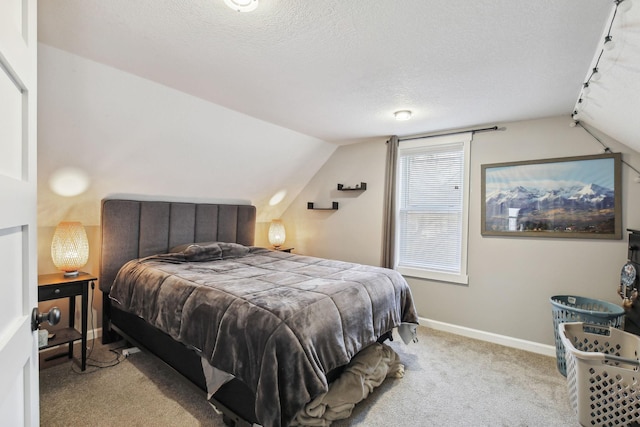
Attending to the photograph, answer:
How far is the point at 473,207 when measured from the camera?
3.31 meters

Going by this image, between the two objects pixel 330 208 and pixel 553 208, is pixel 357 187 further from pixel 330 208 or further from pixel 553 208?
pixel 553 208

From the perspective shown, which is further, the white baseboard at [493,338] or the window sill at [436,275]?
the window sill at [436,275]

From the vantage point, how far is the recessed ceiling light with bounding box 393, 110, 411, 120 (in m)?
2.86

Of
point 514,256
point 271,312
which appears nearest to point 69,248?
point 271,312

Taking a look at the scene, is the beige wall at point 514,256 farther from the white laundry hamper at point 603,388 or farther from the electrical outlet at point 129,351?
the electrical outlet at point 129,351

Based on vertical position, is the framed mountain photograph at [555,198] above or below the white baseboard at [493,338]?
above

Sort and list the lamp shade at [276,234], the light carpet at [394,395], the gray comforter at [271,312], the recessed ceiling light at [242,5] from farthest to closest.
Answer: the lamp shade at [276,234] → the light carpet at [394,395] → the gray comforter at [271,312] → the recessed ceiling light at [242,5]

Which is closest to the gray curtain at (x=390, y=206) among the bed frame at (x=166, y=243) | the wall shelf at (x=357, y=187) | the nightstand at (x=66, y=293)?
the wall shelf at (x=357, y=187)

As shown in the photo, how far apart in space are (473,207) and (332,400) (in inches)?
95.9

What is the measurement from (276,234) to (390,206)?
1735 mm

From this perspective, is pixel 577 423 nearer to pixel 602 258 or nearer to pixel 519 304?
pixel 519 304

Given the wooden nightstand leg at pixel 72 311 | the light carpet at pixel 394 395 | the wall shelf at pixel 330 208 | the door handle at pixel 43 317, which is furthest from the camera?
the wall shelf at pixel 330 208

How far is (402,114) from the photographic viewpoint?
2.89 m

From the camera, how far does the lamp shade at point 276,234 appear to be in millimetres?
4523
